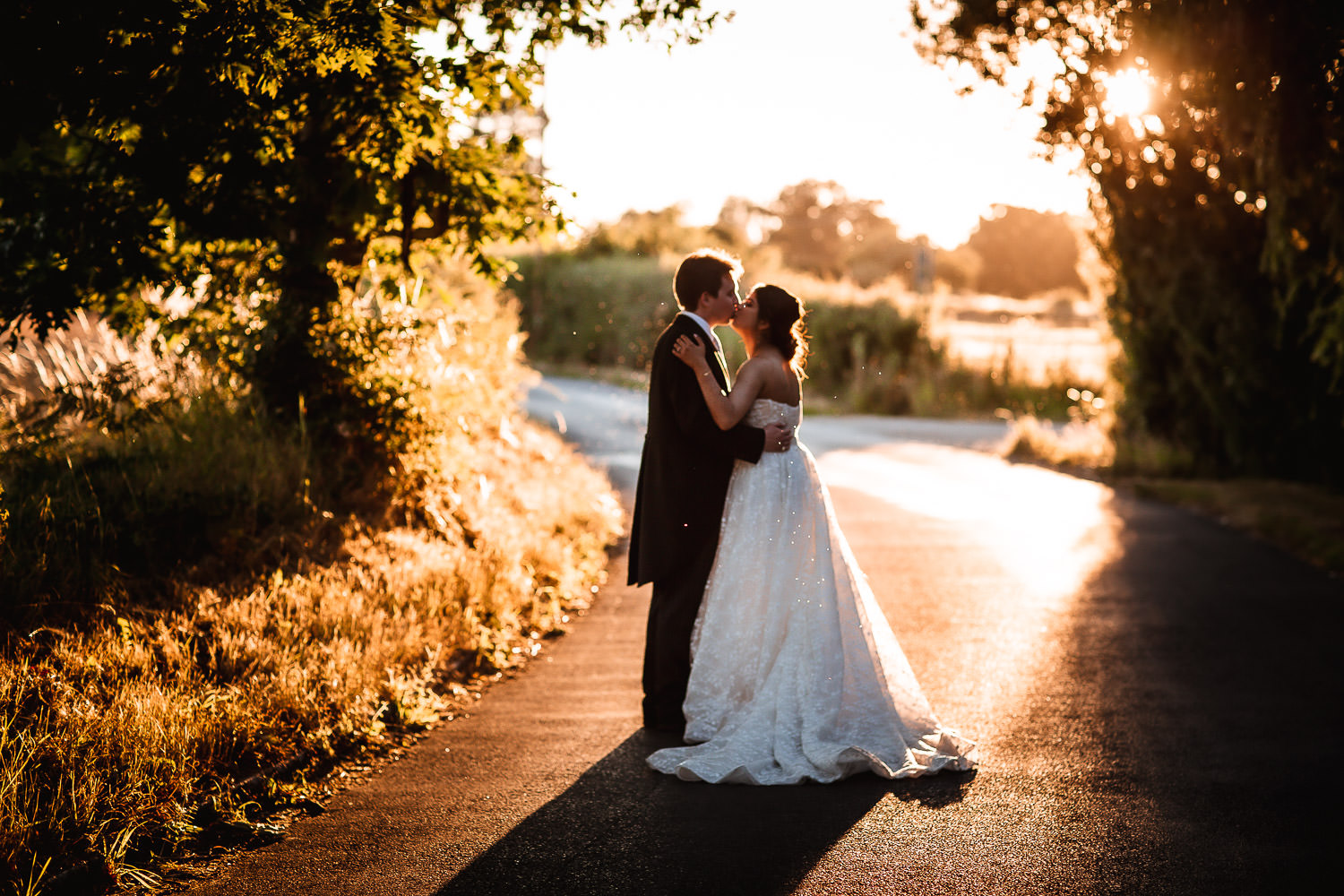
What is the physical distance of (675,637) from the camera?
5629 mm

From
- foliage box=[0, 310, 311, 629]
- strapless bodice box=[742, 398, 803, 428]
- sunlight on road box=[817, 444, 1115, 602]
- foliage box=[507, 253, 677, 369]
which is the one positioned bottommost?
sunlight on road box=[817, 444, 1115, 602]

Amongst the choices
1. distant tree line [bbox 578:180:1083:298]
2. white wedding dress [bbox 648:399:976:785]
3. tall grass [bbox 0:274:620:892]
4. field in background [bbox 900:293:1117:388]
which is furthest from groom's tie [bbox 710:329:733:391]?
distant tree line [bbox 578:180:1083:298]

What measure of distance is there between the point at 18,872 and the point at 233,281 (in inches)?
201

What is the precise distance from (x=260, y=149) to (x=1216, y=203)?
41.4 feet

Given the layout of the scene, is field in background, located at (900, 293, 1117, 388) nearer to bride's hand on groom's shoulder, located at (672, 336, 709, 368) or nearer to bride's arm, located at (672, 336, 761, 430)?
bride's arm, located at (672, 336, 761, 430)

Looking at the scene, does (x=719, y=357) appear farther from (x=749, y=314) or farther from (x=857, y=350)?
(x=857, y=350)

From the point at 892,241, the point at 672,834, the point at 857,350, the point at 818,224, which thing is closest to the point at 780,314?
the point at 672,834

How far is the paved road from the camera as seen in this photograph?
399 cm

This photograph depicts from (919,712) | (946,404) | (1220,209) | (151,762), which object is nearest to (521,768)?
(151,762)

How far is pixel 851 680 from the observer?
5.22 meters

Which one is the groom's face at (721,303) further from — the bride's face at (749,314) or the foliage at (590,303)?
the foliage at (590,303)

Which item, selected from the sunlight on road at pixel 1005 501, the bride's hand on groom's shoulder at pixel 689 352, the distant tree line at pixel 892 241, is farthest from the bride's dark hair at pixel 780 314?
the distant tree line at pixel 892 241

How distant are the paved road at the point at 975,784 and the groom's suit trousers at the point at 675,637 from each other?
22 cm

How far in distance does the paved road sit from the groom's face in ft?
7.05
